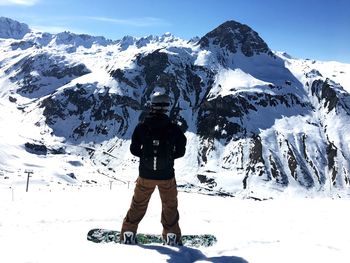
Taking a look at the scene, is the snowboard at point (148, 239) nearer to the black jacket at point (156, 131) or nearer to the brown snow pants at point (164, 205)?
the brown snow pants at point (164, 205)

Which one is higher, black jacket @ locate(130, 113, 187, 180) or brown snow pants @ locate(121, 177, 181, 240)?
black jacket @ locate(130, 113, 187, 180)

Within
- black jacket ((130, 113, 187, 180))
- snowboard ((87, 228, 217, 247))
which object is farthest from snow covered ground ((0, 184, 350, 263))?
black jacket ((130, 113, 187, 180))

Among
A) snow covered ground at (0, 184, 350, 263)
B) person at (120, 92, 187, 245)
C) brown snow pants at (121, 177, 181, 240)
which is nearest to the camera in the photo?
snow covered ground at (0, 184, 350, 263)

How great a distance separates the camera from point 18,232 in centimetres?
989

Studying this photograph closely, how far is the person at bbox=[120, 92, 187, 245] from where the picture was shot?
9195 mm

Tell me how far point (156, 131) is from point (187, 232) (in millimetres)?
3581

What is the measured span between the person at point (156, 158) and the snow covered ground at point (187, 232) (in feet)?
2.22

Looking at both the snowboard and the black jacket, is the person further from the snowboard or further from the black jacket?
the snowboard

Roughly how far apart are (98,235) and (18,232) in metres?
2.00

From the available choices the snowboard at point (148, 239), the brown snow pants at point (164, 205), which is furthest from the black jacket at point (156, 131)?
the snowboard at point (148, 239)

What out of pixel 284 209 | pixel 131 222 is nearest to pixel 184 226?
pixel 131 222

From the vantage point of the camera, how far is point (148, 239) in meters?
9.73

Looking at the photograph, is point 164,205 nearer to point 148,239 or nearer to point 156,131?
point 148,239

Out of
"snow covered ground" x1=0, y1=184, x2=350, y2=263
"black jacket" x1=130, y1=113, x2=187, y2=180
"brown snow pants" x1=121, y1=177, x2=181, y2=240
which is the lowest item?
"snow covered ground" x1=0, y1=184, x2=350, y2=263
